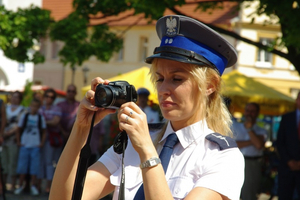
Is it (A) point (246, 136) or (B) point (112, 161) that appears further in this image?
(A) point (246, 136)

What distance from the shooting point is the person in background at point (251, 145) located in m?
8.02

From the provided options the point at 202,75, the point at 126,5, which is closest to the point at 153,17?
the point at 126,5

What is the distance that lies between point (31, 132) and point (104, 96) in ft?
24.5

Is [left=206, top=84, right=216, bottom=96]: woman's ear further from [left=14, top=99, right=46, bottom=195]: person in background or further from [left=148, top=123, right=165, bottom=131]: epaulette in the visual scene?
[left=14, top=99, right=46, bottom=195]: person in background

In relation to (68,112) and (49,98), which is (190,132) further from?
(49,98)

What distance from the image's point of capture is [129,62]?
115 feet

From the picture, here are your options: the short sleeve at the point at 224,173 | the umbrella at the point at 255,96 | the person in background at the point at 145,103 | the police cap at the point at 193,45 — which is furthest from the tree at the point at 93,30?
the short sleeve at the point at 224,173

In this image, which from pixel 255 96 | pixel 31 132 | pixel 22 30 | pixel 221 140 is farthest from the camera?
pixel 255 96

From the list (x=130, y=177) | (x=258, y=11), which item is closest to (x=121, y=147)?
(x=130, y=177)

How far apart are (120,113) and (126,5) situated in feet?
31.4

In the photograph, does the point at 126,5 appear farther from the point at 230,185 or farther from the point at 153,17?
the point at 230,185

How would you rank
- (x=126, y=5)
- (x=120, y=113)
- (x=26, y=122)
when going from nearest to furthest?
(x=120, y=113) → (x=26, y=122) → (x=126, y=5)

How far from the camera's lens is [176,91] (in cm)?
213

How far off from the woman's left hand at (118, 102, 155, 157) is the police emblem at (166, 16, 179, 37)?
460 millimetres
